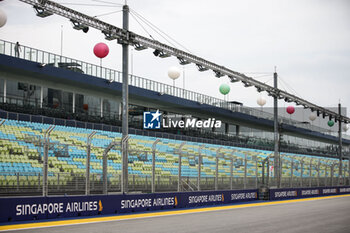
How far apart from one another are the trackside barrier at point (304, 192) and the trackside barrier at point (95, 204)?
679 centimetres

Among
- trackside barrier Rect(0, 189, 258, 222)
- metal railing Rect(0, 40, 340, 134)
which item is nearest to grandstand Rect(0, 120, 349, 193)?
trackside barrier Rect(0, 189, 258, 222)

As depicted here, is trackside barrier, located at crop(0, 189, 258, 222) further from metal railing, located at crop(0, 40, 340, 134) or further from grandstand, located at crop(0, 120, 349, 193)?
metal railing, located at crop(0, 40, 340, 134)

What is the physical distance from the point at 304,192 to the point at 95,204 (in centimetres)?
2195

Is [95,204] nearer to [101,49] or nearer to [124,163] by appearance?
[124,163]

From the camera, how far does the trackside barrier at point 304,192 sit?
102 ft

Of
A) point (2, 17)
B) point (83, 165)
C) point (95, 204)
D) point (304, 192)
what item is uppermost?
point (2, 17)

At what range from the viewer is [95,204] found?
17141 mm

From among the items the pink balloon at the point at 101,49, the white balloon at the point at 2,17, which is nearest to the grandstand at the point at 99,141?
the pink balloon at the point at 101,49

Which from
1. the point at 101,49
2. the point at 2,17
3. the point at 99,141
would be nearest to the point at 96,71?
the point at 99,141

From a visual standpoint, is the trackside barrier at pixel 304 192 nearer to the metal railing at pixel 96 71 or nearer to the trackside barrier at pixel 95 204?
the trackside barrier at pixel 95 204

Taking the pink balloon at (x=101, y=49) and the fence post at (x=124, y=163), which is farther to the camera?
the pink balloon at (x=101, y=49)

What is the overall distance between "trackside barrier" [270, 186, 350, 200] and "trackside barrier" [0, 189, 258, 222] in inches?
267

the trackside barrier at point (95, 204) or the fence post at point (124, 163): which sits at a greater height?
the fence post at point (124, 163)

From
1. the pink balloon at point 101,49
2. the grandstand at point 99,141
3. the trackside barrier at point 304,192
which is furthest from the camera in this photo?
the trackside barrier at point 304,192
